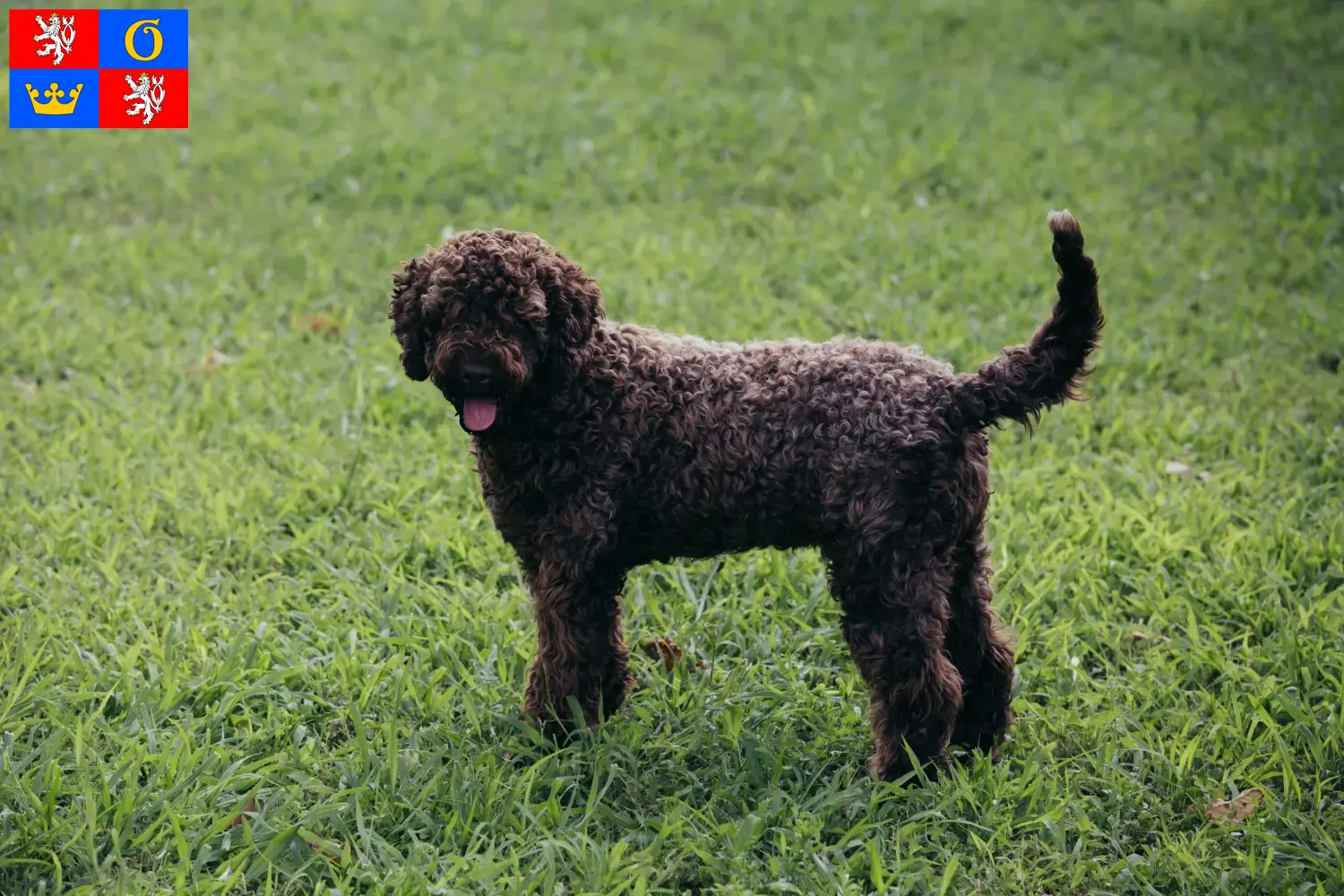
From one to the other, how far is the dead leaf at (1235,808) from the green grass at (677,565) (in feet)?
0.23

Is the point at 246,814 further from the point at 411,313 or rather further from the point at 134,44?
the point at 134,44

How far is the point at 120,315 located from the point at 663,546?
481cm

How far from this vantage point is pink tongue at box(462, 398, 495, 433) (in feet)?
12.3

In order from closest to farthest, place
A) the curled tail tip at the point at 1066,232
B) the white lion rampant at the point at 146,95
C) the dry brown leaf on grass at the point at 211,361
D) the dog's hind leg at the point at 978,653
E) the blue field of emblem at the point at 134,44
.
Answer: the curled tail tip at the point at 1066,232 → the dog's hind leg at the point at 978,653 → the dry brown leaf on grass at the point at 211,361 → the blue field of emblem at the point at 134,44 → the white lion rampant at the point at 146,95

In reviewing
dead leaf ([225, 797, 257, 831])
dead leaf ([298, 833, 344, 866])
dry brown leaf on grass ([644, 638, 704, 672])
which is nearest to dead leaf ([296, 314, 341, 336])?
dry brown leaf on grass ([644, 638, 704, 672])

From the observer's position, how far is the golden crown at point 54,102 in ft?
24.9

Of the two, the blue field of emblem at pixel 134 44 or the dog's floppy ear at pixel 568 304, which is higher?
the blue field of emblem at pixel 134 44

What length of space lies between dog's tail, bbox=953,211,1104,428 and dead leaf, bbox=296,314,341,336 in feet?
15.2

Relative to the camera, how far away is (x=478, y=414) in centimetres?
377

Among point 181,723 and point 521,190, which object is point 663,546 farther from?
point 521,190

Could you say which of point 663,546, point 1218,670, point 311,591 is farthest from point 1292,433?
point 311,591

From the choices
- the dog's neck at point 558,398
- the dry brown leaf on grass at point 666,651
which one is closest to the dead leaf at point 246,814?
the dog's neck at point 558,398

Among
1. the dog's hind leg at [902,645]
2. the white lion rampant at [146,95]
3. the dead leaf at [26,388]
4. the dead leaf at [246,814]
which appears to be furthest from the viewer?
the white lion rampant at [146,95]

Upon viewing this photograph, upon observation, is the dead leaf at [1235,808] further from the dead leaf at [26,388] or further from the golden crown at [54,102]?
the golden crown at [54,102]
